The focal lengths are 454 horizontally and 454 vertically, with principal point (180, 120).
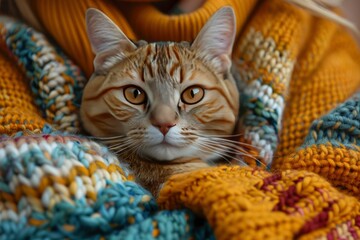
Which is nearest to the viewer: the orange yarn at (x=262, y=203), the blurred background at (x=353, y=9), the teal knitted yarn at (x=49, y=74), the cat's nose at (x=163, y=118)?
the orange yarn at (x=262, y=203)

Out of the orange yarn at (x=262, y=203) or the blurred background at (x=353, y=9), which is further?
the blurred background at (x=353, y=9)

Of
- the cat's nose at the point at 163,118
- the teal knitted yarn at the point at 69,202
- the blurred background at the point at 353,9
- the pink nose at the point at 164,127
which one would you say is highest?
the blurred background at the point at 353,9

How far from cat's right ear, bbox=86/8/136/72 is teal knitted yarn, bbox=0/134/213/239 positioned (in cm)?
26

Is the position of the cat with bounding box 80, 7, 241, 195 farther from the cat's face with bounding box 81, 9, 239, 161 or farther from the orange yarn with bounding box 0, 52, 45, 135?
the orange yarn with bounding box 0, 52, 45, 135

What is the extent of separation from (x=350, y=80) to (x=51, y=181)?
786 millimetres

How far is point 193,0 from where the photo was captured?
108cm

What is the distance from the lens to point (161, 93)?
0.88 meters

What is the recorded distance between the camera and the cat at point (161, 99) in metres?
0.88

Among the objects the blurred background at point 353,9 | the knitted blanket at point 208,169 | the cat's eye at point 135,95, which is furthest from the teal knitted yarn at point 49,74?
the blurred background at point 353,9

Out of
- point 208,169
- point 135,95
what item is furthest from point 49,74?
point 208,169

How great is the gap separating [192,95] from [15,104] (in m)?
0.37

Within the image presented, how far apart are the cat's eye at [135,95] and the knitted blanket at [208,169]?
12 centimetres

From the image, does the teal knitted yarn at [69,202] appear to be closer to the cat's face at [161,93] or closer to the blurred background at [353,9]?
the cat's face at [161,93]

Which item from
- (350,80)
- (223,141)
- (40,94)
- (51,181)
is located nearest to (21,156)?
(51,181)
